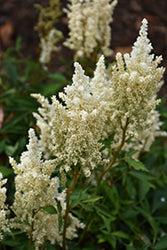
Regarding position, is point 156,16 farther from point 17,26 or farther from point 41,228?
point 41,228

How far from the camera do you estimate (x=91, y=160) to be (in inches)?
80.4

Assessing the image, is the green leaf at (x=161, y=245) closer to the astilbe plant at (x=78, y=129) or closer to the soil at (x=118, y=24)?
the astilbe plant at (x=78, y=129)

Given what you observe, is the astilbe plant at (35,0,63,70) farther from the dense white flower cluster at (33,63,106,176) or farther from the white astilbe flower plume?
the dense white flower cluster at (33,63,106,176)

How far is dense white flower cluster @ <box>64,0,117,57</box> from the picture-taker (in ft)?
10.8

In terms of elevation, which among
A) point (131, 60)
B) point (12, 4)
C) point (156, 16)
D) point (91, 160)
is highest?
point (12, 4)

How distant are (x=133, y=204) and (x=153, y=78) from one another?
1656mm

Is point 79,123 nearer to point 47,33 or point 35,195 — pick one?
point 35,195

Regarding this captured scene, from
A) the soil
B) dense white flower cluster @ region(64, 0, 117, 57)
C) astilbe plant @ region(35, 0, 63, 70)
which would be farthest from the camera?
the soil

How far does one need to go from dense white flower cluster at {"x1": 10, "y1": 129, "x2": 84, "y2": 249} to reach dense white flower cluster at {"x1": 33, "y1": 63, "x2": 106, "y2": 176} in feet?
0.47

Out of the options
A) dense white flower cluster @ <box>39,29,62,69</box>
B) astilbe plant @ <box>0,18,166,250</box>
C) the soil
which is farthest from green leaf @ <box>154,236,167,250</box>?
the soil

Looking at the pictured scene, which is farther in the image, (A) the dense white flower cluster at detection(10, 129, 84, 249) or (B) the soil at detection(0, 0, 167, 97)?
(B) the soil at detection(0, 0, 167, 97)

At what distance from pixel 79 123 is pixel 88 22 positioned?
1686 millimetres

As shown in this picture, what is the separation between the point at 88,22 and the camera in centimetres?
331

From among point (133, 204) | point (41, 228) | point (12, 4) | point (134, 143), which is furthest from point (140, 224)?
point (12, 4)
